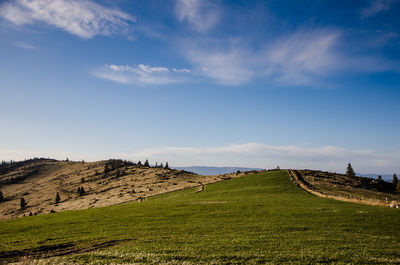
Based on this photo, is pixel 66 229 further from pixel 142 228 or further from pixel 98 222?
pixel 142 228

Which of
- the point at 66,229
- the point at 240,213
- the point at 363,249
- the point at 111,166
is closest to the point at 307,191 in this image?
the point at 240,213

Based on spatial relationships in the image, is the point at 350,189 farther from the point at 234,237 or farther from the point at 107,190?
the point at 107,190

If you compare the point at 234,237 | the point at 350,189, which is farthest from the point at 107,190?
the point at 234,237

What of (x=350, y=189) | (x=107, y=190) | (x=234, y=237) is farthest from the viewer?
(x=107, y=190)

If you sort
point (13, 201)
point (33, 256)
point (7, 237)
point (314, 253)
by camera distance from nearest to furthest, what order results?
point (314, 253)
point (33, 256)
point (7, 237)
point (13, 201)

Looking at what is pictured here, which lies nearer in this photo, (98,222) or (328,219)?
(328,219)

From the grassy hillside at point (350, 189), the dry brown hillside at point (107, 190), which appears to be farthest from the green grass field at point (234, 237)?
the dry brown hillside at point (107, 190)

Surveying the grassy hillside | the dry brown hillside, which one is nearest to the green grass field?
the grassy hillside

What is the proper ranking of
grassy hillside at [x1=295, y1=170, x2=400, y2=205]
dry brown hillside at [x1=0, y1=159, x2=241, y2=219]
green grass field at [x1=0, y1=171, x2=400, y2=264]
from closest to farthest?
1. green grass field at [x1=0, y1=171, x2=400, y2=264]
2. grassy hillside at [x1=295, y1=170, x2=400, y2=205]
3. dry brown hillside at [x1=0, y1=159, x2=241, y2=219]

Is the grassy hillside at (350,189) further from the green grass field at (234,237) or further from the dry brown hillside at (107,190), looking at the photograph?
the dry brown hillside at (107,190)

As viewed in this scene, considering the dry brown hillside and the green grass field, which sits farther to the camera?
the dry brown hillside

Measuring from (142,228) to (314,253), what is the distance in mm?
21256

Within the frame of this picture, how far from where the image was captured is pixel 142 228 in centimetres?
3128

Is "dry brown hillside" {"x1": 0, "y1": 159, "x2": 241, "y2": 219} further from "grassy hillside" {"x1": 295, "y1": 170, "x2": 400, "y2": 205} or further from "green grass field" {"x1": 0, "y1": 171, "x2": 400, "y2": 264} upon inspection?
"green grass field" {"x1": 0, "y1": 171, "x2": 400, "y2": 264}
